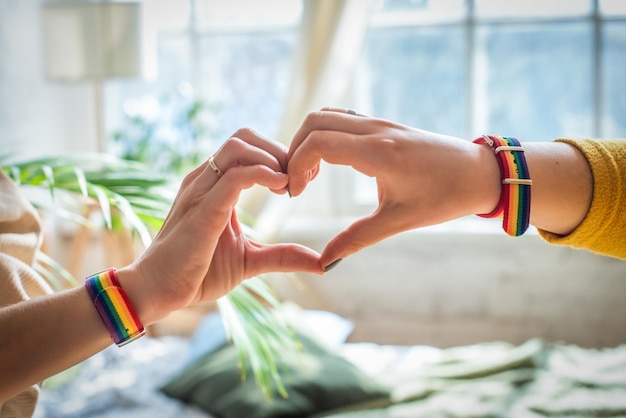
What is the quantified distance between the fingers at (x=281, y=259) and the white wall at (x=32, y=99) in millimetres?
2494

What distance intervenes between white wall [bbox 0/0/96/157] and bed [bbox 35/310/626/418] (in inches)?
51.9

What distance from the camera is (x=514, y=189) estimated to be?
873mm

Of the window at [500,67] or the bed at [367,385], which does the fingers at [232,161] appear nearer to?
the bed at [367,385]

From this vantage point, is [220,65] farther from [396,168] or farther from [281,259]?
[396,168]

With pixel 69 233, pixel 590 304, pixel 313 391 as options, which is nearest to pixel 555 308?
pixel 590 304

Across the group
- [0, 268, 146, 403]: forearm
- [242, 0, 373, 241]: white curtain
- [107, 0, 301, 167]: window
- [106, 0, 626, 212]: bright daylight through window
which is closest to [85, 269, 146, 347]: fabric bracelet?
[0, 268, 146, 403]: forearm

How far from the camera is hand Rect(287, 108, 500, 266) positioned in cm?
82

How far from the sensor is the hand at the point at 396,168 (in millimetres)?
818

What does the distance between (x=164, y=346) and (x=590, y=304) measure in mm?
2056

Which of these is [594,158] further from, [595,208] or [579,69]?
[579,69]

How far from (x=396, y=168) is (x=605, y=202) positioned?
0.29 metres

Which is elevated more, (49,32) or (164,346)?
(49,32)

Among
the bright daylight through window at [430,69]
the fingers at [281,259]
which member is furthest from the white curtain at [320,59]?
the fingers at [281,259]

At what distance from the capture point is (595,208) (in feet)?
2.95
